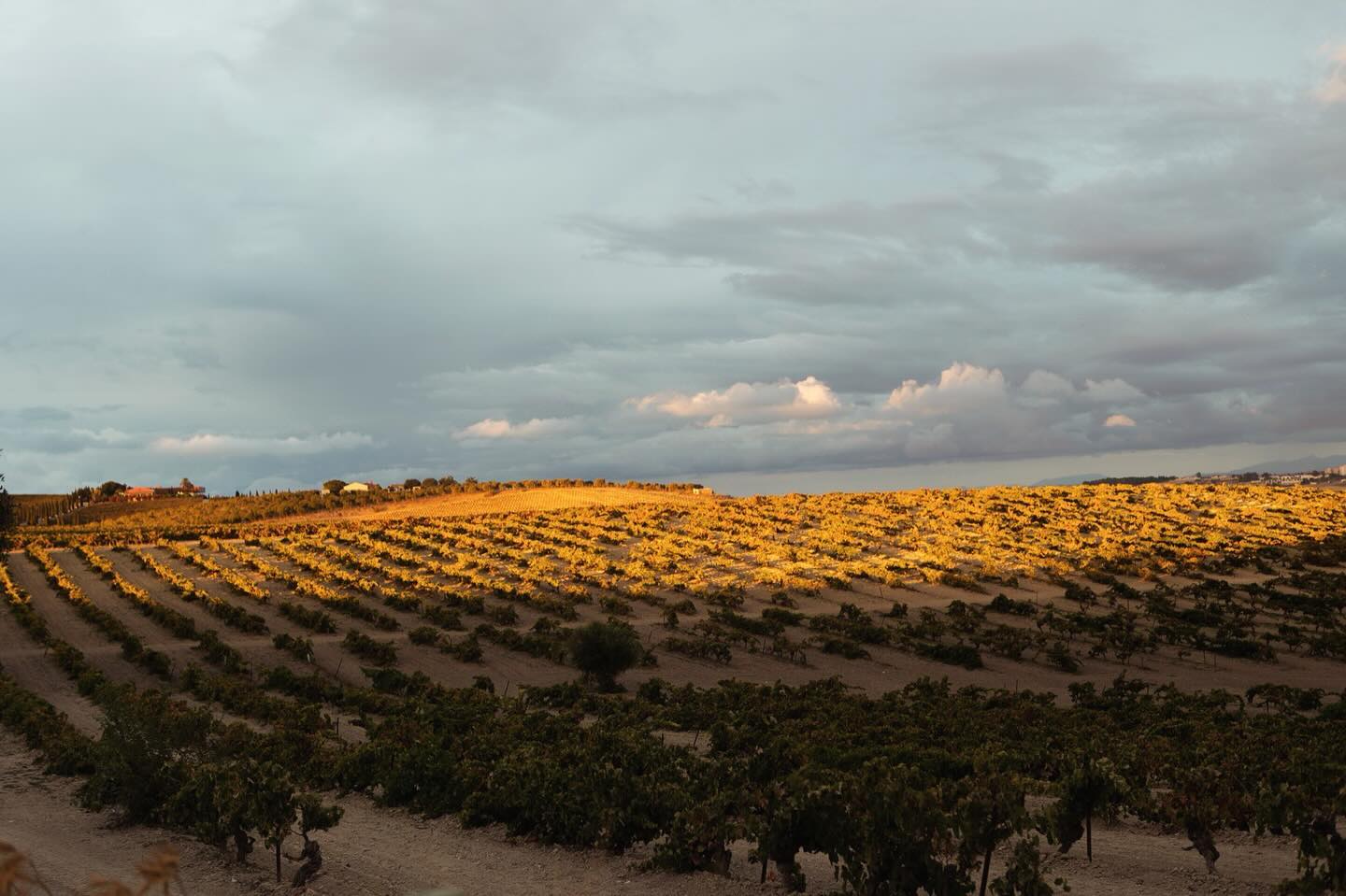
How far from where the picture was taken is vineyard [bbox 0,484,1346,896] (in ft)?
49.3

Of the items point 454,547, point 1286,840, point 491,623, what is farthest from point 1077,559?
point 1286,840

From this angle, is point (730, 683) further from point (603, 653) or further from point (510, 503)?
point (510, 503)

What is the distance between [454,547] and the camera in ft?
269

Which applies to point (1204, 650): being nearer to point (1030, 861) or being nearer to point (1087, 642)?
point (1087, 642)

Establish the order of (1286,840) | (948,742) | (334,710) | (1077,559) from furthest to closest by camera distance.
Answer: (1077,559) < (334,710) < (948,742) < (1286,840)

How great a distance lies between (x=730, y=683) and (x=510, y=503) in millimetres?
78338

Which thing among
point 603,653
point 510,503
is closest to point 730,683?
point 603,653

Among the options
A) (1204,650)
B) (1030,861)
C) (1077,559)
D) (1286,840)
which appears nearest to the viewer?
(1030,861)

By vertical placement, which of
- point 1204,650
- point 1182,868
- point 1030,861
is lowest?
point 1204,650

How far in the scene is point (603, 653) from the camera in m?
42.1

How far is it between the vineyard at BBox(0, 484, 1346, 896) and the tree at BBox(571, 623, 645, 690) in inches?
6.3

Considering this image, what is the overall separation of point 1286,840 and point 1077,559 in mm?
59265

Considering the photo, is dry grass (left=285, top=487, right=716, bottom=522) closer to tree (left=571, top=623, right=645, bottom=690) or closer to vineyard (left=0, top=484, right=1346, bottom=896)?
vineyard (left=0, top=484, right=1346, bottom=896)

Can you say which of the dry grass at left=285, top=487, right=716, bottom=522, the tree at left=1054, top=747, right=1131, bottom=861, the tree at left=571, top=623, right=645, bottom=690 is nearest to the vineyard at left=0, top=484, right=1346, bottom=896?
the tree at left=1054, top=747, right=1131, bottom=861
